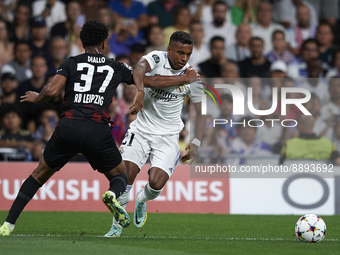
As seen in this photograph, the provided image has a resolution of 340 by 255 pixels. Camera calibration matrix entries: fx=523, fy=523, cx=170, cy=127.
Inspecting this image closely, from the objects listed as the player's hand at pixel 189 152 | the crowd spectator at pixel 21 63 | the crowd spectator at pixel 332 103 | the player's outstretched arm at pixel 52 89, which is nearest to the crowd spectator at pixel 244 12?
the crowd spectator at pixel 332 103

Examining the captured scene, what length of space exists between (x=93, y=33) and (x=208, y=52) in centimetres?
763

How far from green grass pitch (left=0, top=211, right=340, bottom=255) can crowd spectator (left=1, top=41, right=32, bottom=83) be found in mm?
3845

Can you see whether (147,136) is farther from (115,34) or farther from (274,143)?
(115,34)

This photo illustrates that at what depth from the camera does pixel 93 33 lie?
5637 millimetres

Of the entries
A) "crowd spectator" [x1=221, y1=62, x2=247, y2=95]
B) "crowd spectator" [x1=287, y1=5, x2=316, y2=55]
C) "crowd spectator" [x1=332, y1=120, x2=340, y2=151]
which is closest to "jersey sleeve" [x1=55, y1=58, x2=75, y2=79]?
"crowd spectator" [x1=221, y1=62, x2=247, y2=95]

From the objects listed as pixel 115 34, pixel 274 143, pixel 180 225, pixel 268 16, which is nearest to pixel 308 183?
pixel 274 143

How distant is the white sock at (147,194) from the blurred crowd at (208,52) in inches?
156

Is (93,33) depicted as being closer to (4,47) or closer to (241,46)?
(4,47)

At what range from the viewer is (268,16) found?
44.2 ft

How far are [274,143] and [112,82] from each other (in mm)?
5817

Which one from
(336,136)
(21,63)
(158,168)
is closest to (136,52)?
(21,63)

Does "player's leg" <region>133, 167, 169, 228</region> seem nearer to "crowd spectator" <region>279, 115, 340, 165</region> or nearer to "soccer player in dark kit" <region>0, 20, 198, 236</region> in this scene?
"soccer player in dark kit" <region>0, 20, 198, 236</region>

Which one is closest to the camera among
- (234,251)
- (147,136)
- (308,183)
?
(234,251)

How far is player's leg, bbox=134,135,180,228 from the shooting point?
6.52 meters
